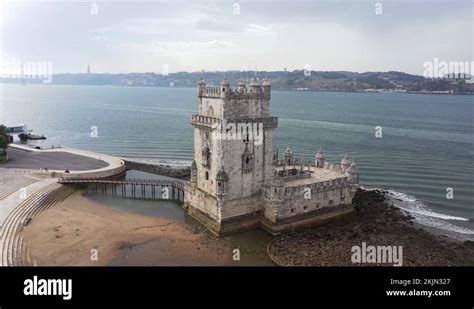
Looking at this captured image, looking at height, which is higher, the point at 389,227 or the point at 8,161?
the point at 8,161

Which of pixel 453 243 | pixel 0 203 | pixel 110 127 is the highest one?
pixel 110 127

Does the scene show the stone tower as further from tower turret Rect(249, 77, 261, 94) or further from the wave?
the wave

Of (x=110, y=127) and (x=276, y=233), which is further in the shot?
(x=110, y=127)

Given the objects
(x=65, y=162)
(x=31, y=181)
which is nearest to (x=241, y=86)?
(x=31, y=181)

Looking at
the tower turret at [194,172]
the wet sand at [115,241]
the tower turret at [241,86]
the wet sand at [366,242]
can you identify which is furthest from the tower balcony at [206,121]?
the wet sand at [366,242]

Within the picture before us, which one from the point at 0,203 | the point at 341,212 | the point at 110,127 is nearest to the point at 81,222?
the point at 0,203

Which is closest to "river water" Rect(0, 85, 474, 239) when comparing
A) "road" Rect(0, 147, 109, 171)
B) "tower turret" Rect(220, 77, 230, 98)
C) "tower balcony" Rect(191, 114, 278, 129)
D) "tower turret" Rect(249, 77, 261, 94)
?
"road" Rect(0, 147, 109, 171)

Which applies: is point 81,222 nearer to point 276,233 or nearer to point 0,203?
point 0,203
